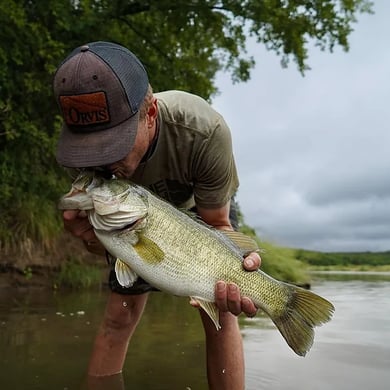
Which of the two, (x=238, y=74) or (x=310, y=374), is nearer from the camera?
(x=310, y=374)

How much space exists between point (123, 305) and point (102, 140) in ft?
5.00

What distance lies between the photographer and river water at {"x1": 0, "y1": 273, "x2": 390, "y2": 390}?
159 inches

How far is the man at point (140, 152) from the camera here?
286 centimetres

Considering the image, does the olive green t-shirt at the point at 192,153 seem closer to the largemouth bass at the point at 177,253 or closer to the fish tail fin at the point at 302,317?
the largemouth bass at the point at 177,253

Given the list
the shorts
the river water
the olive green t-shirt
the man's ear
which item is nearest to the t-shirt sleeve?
the olive green t-shirt

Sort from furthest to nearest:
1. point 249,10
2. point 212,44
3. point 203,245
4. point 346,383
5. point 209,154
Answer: point 212,44 → point 249,10 → point 346,383 → point 209,154 → point 203,245

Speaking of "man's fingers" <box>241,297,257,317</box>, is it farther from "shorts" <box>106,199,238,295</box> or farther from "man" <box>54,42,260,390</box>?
"shorts" <box>106,199,238,295</box>

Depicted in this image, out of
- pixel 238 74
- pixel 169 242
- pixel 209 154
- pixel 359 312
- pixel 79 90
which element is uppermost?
pixel 79 90

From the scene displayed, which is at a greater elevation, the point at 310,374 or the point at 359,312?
the point at 310,374

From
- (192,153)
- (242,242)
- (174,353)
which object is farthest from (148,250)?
(174,353)

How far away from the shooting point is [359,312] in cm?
781

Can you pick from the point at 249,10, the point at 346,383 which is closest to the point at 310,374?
the point at 346,383

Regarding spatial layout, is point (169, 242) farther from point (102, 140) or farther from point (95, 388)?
point (95, 388)

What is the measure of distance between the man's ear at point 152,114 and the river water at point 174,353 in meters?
1.71
